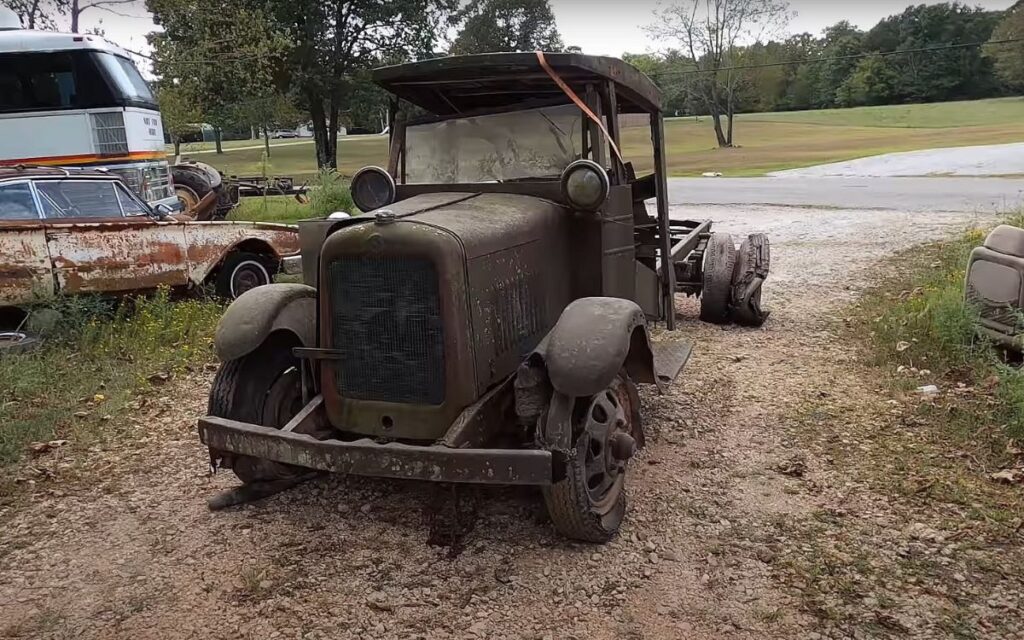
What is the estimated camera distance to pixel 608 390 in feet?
13.3

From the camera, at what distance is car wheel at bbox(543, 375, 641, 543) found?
3.63 meters

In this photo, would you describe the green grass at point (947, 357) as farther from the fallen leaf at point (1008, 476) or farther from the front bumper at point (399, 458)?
the front bumper at point (399, 458)

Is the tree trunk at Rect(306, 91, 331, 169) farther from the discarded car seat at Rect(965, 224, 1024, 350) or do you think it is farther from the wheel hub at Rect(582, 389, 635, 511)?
the wheel hub at Rect(582, 389, 635, 511)

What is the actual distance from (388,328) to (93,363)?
416 centimetres

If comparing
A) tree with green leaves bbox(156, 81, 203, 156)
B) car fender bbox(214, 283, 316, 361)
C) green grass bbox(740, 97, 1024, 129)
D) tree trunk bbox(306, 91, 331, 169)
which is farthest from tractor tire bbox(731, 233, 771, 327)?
green grass bbox(740, 97, 1024, 129)

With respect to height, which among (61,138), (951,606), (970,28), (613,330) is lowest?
(951,606)

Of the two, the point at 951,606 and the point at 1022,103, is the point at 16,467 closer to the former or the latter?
the point at 951,606

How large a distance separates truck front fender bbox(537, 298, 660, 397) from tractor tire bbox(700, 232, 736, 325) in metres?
3.93

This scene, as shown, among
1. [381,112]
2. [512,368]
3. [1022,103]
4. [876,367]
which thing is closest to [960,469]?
[876,367]

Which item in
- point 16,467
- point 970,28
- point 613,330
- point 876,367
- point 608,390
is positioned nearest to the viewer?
point 613,330

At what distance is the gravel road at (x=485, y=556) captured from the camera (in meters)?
3.31

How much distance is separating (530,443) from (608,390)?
475 millimetres

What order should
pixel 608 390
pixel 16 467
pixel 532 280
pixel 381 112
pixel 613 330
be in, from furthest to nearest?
1. pixel 381 112
2. pixel 16 467
3. pixel 532 280
4. pixel 608 390
5. pixel 613 330

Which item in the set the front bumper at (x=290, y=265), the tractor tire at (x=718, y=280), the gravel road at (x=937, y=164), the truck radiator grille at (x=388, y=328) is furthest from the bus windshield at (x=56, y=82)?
the gravel road at (x=937, y=164)
